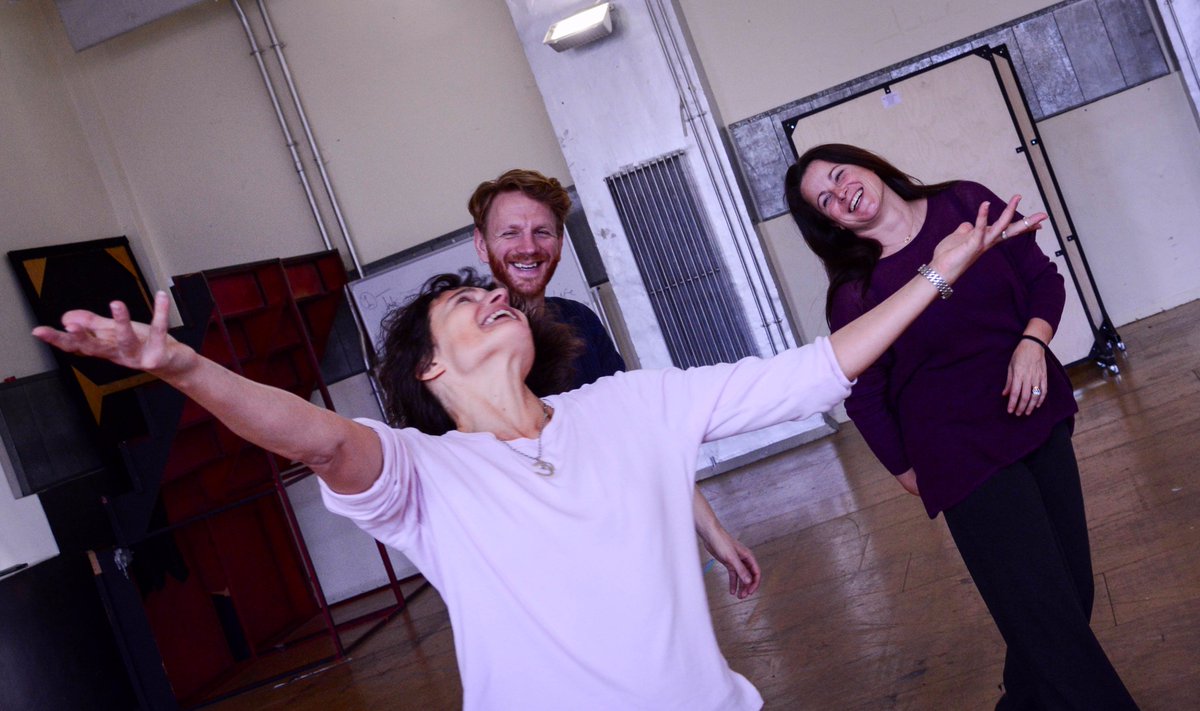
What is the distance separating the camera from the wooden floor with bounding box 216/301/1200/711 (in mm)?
2924

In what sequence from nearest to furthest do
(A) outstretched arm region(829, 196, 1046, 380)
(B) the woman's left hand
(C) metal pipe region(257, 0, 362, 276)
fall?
(A) outstretched arm region(829, 196, 1046, 380), (B) the woman's left hand, (C) metal pipe region(257, 0, 362, 276)

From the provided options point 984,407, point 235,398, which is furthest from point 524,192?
point 235,398

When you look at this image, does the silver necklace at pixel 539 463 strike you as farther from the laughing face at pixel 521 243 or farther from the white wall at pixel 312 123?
the white wall at pixel 312 123

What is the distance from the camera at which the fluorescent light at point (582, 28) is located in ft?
21.6

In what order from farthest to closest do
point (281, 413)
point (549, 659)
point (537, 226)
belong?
point (537, 226)
point (549, 659)
point (281, 413)

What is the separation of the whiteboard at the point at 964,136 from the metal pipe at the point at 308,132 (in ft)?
11.6

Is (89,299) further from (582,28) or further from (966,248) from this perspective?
(966,248)

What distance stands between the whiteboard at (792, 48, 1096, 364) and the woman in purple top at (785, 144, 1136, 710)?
13.4 ft

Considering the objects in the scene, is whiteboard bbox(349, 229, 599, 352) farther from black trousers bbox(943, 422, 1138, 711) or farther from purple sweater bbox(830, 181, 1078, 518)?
black trousers bbox(943, 422, 1138, 711)

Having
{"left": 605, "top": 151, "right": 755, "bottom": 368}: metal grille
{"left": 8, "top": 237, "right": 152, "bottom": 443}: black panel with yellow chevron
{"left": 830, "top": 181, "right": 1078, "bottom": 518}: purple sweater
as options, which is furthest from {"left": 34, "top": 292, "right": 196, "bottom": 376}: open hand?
{"left": 605, "top": 151, "right": 755, "bottom": 368}: metal grille

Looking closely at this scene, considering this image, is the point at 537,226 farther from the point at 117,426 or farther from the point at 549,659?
the point at 117,426

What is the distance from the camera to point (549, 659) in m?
1.47

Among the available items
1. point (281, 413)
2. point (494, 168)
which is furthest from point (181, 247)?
point (281, 413)

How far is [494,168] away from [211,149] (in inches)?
81.7
